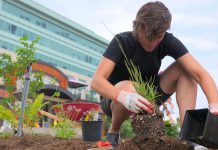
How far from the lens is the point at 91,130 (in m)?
4.42

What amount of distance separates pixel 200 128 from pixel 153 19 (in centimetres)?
75

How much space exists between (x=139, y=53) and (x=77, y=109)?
3.50 metres

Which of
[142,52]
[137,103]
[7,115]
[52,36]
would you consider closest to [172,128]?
[7,115]

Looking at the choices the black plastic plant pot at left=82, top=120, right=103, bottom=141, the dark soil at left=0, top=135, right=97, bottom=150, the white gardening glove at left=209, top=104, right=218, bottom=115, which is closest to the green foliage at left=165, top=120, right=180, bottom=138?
the black plastic plant pot at left=82, top=120, right=103, bottom=141

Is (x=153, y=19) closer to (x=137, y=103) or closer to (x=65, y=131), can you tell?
(x=137, y=103)

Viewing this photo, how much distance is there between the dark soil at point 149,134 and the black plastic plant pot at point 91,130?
Answer: 91.5 inches

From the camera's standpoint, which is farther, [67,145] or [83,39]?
[83,39]

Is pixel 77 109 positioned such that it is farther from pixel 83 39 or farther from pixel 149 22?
pixel 83 39

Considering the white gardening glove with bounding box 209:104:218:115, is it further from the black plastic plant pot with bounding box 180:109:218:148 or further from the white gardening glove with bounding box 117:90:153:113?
the white gardening glove with bounding box 117:90:153:113

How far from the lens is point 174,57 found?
2455mm

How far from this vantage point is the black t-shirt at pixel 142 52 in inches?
92.5

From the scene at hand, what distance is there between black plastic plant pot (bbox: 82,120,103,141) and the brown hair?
2468 millimetres

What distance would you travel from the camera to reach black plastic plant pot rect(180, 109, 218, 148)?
1.84 m

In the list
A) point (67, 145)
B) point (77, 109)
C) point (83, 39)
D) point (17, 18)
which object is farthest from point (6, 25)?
point (67, 145)
